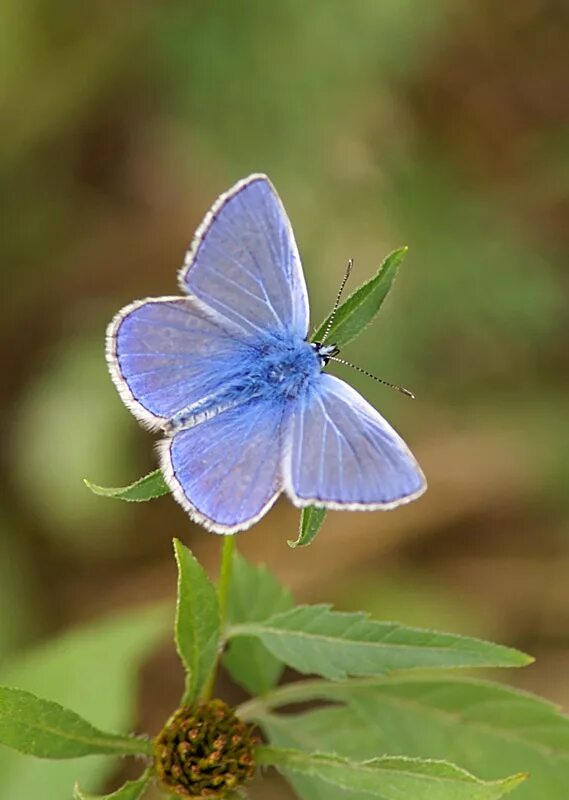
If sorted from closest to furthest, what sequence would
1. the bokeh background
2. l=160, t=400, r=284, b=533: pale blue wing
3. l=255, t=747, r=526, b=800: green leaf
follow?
l=255, t=747, r=526, b=800: green leaf < l=160, t=400, r=284, b=533: pale blue wing < the bokeh background

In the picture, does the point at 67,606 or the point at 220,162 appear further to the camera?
the point at 220,162

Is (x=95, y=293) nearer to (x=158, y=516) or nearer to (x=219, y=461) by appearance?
(x=158, y=516)

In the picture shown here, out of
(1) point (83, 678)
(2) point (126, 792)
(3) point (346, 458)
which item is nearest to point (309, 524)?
(3) point (346, 458)

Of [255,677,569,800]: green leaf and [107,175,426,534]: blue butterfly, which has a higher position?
[107,175,426,534]: blue butterfly

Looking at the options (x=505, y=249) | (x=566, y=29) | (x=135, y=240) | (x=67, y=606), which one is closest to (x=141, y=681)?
(x=67, y=606)

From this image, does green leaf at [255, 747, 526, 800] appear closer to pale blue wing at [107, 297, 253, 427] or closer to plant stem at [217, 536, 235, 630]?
plant stem at [217, 536, 235, 630]

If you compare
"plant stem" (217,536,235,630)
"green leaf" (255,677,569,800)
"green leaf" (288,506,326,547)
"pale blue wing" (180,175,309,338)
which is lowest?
"green leaf" (255,677,569,800)

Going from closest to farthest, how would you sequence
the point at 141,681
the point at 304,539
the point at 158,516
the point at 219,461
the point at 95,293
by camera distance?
the point at 304,539
the point at 219,461
the point at 141,681
the point at 158,516
the point at 95,293

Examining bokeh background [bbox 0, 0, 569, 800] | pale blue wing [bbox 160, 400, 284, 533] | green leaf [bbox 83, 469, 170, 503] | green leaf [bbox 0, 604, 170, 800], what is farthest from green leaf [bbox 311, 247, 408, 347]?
bokeh background [bbox 0, 0, 569, 800]
